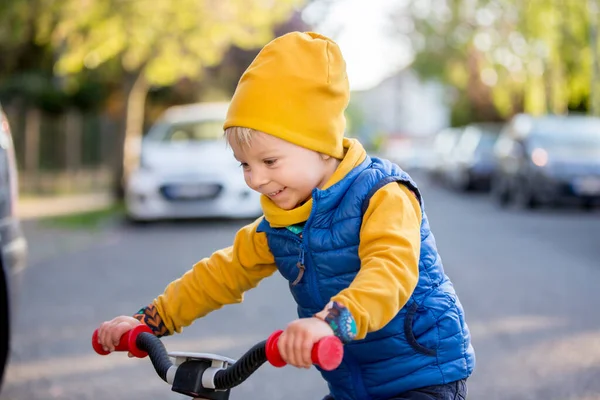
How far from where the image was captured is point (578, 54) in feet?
103

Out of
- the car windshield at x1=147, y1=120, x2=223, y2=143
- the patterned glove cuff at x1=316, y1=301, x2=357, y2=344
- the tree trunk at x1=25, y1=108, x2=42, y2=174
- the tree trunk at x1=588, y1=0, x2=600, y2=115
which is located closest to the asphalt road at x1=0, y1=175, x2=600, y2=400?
the car windshield at x1=147, y1=120, x2=223, y2=143

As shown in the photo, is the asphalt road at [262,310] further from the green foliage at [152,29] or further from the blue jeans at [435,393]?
the green foliage at [152,29]

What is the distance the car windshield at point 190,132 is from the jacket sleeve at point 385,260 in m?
13.0

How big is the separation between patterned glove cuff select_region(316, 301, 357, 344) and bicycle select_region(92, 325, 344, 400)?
8cm

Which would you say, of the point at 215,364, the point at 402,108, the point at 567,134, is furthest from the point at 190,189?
the point at 402,108

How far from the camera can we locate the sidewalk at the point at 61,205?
17500mm

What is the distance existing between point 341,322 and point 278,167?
53 centimetres

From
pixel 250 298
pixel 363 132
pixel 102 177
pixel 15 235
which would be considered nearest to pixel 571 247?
pixel 250 298

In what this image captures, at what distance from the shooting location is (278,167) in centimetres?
247

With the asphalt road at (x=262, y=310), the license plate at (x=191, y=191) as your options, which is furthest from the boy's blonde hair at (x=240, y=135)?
the license plate at (x=191, y=191)

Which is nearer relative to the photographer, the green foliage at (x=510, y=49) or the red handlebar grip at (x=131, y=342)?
the red handlebar grip at (x=131, y=342)

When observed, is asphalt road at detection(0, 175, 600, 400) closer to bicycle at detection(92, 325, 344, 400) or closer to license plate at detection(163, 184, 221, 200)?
license plate at detection(163, 184, 221, 200)

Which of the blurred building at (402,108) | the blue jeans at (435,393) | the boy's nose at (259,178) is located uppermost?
the boy's nose at (259,178)

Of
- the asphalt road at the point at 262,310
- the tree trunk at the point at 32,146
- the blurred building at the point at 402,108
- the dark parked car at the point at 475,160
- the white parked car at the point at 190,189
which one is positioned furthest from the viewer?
the blurred building at the point at 402,108
